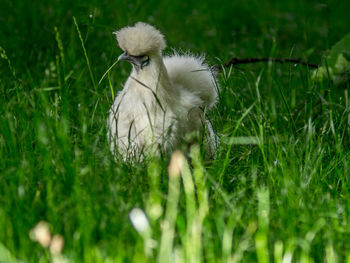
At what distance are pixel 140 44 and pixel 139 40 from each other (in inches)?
0.9

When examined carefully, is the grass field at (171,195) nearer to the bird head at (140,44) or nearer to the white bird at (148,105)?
the white bird at (148,105)

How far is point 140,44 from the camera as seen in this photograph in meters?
3.60

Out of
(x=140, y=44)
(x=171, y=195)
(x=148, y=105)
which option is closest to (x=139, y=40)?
(x=140, y=44)

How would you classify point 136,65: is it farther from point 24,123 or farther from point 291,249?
point 291,249

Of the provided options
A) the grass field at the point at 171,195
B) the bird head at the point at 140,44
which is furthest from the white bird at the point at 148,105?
the grass field at the point at 171,195

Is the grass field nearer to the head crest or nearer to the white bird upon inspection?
the white bird

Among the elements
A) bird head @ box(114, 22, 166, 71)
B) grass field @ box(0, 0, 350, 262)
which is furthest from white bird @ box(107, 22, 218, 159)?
grass field @ box(0, 0, 350, 262)

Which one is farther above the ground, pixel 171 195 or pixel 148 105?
pixel 148 105

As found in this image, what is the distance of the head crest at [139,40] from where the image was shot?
11.8 ft

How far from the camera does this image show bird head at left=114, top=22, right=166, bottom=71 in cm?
361

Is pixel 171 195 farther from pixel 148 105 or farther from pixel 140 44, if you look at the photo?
pixel 140 44

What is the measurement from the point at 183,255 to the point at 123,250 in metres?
0.22

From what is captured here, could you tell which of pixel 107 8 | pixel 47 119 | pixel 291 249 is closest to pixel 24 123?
pixel 47 119

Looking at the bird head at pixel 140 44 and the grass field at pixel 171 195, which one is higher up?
the bird head at pixel 140 44
